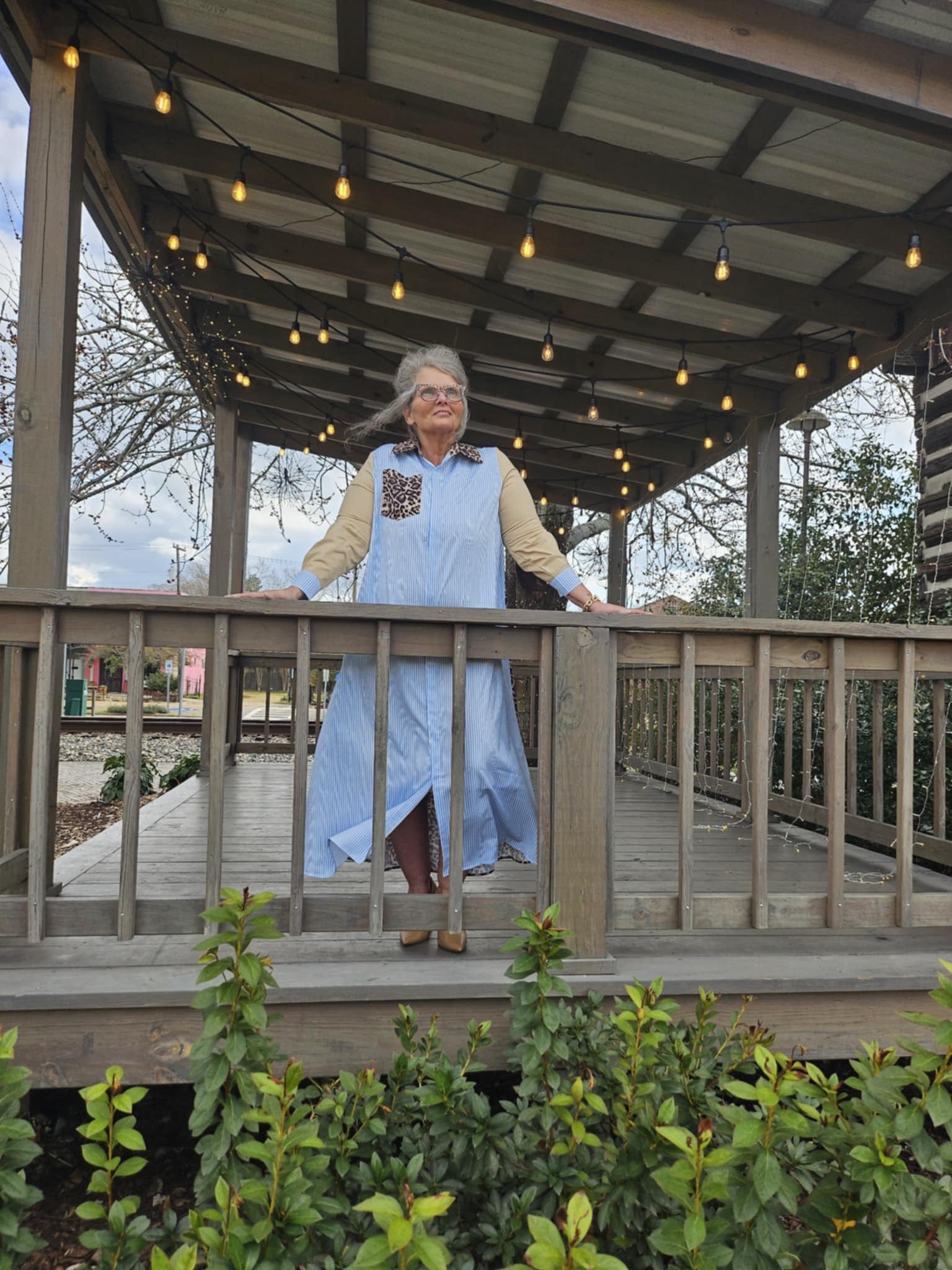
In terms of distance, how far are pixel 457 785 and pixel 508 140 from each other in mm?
2568

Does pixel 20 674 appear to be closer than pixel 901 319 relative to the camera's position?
Yes

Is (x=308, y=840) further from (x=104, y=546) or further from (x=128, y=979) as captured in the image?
(x=104, y=546)

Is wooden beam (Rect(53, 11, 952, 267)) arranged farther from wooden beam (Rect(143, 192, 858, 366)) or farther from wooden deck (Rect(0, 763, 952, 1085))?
wooden deck (Rect(0, 763, 952, 1085))

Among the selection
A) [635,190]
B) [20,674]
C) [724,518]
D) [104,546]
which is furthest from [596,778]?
[724,518]

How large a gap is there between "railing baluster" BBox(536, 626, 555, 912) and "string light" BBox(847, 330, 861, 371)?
3355 millimetres

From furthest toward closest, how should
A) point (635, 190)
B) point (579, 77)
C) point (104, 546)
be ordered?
point (104, 546)
point (635, 190)
point (579, 77)

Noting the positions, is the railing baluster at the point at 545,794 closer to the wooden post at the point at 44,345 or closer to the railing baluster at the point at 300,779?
the railing baluster at the point at 300,779

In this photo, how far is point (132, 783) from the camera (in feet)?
5.57

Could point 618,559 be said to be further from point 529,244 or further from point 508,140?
point 508,140

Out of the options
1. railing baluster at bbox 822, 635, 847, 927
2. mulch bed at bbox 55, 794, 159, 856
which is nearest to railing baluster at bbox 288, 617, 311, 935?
railing baluster at bbox 822, 635, 847, 927

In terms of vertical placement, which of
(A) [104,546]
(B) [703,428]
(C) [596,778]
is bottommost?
(C) [596,778]

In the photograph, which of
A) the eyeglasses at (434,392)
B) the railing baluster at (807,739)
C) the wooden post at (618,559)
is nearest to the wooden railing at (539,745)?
the eyeglasses at (434,392)

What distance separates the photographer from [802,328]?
4.38 m

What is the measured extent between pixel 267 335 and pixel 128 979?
4.76m
